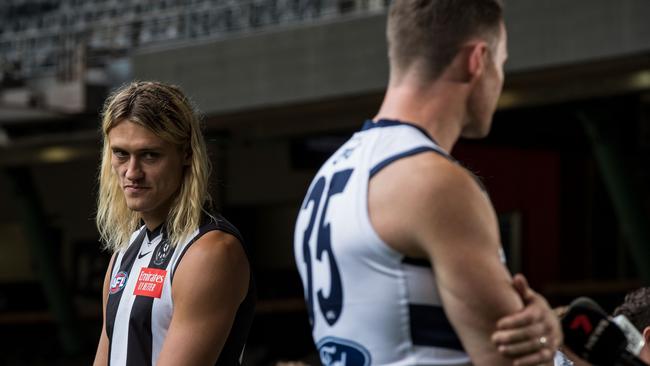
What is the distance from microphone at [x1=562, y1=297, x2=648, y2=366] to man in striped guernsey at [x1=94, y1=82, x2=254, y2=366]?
1.13 m

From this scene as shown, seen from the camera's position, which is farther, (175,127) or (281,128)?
(281,128)

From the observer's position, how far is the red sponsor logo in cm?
324

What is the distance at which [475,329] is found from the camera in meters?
2.20

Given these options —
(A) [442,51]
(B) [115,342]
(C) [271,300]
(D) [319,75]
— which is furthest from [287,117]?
(A) [442,51]

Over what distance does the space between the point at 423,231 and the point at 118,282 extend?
1.45 metres

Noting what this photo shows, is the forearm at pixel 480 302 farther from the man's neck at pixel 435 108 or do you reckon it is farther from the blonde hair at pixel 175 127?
the blonde hair at pixel 175 127

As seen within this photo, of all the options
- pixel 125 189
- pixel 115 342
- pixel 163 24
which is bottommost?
pixel 163 24

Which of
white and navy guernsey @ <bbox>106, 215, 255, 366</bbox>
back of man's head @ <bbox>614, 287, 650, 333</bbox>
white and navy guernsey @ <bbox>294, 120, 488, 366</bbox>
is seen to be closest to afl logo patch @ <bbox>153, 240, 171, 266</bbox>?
white and navy guernsey @ <bbox>106, 215, 255, 366</bbox>

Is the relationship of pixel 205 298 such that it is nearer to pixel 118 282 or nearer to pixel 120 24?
pixel 118 282

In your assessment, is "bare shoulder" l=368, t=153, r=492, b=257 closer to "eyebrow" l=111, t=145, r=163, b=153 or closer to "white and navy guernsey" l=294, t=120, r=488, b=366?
"white and navy guernsey" l=294, t=120, r=488, b=366

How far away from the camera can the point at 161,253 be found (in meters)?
3.32

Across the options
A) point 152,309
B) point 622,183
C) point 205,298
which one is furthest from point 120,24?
point 205,298

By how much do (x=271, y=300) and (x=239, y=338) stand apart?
603 inches

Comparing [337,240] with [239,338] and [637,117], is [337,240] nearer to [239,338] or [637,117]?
[239,338]
